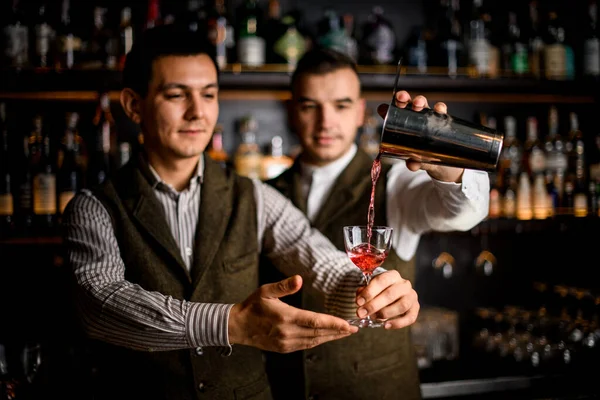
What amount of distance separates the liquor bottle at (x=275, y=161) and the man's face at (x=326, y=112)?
676mm

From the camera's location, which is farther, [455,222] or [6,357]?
[6,357]

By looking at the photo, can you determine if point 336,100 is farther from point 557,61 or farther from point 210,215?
point 557,61

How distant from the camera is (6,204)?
2.40 metres

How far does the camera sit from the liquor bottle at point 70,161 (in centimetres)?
257

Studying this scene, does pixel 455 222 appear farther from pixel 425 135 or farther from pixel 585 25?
pixel 585 25

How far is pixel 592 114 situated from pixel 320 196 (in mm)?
1750

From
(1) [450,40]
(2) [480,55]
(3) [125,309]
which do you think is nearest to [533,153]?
(2) [480,55]

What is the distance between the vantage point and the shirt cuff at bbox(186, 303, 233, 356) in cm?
121

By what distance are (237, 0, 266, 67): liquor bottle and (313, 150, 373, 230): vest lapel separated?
696 millimetres

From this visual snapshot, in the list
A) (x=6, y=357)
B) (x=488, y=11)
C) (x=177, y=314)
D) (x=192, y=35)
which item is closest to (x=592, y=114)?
(x=488, y=11)

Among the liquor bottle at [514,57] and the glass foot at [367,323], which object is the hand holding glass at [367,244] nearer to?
the glass foot at [367,323]

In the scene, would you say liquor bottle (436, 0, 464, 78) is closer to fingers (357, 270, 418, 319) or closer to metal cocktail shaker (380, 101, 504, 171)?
metal cocktail shaker (380, 101, 504, 171)

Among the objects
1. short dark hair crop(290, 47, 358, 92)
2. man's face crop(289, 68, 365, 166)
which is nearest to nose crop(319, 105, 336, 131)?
man's face crop(289, 68, 365, 166)

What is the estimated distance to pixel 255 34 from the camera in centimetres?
274
